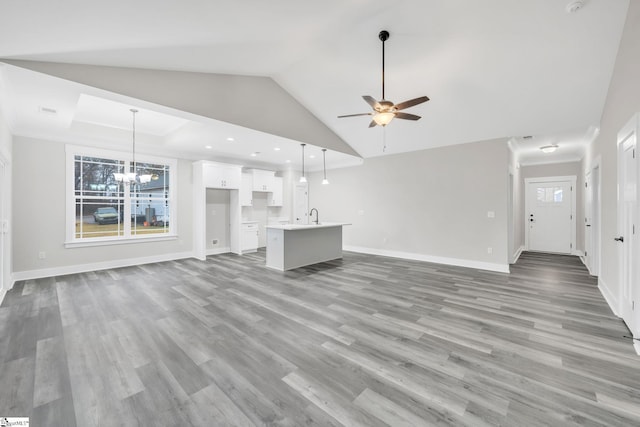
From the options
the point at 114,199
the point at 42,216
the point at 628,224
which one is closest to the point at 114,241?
the point at 114,199

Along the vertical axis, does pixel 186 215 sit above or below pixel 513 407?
above

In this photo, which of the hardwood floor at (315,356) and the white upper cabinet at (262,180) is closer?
the hardwood floor at (315,356)

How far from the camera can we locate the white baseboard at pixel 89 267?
Answer: 472 cm

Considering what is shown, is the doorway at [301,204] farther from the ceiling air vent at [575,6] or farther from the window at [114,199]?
the ceiling air vent at [575,6]

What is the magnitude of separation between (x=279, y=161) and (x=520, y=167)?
7240 millimetres

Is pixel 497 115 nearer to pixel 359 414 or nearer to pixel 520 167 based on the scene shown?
pixel 520 167

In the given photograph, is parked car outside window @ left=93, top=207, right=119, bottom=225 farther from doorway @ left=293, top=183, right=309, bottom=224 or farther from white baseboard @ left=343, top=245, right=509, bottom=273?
white baseboard @ left=343, top=245, right=509, bottom=273

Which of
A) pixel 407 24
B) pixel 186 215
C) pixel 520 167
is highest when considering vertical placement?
pixel 407 24

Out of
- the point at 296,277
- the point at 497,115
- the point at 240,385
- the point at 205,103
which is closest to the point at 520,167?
the point at 497,115

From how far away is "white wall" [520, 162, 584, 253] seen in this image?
7012 millimetres

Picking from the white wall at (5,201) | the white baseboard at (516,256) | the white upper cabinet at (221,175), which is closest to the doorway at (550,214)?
the white baseboard at (516,256)

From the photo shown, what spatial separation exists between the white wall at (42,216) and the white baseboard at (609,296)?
8.48 m

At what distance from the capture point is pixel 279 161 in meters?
7.89

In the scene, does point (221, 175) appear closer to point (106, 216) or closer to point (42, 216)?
point (106, 216)
